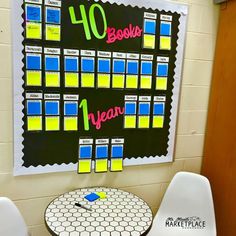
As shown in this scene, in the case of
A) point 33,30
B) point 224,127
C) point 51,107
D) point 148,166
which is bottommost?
point 148,166

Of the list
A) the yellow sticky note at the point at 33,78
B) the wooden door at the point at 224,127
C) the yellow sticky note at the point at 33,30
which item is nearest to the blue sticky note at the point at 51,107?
the yellow sticky note at the point at 33,78

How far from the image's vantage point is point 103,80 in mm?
1506

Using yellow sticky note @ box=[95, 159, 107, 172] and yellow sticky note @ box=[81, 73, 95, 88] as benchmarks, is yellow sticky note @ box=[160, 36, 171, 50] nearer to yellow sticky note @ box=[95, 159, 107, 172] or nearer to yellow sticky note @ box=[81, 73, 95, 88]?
yellow sticky note @ box=[81, 73, 95, 88]

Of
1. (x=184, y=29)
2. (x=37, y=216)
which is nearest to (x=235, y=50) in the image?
(x=184, y=29)

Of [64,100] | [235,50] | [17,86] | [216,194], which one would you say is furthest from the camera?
[216,194]

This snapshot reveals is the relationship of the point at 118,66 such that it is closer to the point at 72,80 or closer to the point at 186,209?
the point at 72,80

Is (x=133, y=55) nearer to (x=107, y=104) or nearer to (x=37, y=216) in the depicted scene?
(x=107, y=104)

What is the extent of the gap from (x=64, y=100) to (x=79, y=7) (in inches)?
20.1

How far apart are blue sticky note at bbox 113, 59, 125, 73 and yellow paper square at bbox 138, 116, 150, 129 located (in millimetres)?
326

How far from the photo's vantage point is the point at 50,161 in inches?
58.9

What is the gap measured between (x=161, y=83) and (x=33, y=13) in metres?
0.84

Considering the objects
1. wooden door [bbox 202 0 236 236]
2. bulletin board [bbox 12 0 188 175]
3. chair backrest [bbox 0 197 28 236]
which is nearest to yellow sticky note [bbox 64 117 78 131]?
bulletin board [bbox 12 0 188 175]

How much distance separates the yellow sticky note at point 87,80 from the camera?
1463 mm

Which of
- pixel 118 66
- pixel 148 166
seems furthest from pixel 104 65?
pixel 148 166
